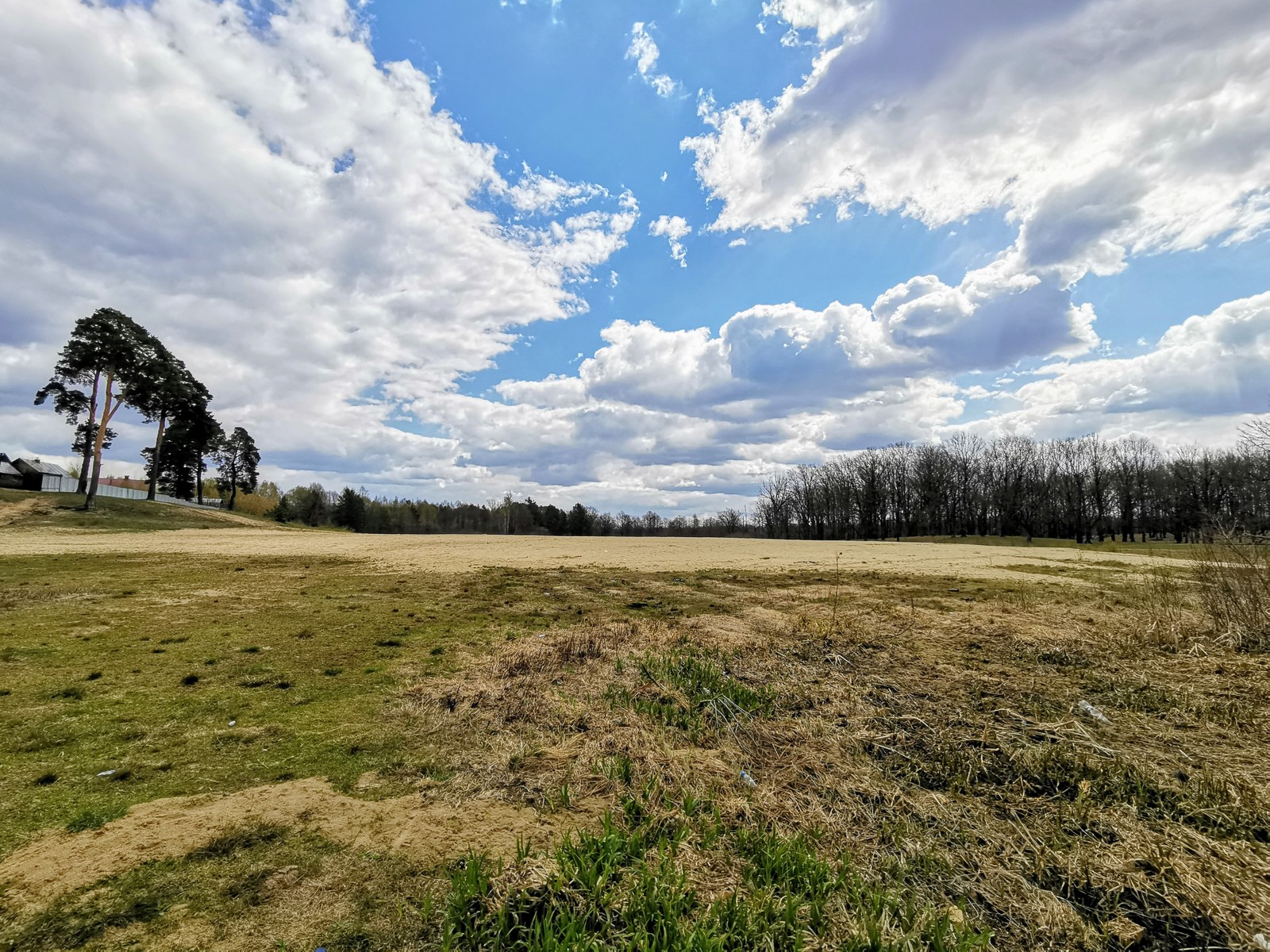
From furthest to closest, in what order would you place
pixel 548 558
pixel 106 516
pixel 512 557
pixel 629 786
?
1. pixel 106 516
2. pixel 548 558
3. pixel 512 557
4. pixel 629 786

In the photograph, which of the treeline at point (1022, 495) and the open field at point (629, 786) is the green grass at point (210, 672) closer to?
the open field at point (629, 786)

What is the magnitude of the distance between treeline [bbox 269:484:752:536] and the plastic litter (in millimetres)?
96747

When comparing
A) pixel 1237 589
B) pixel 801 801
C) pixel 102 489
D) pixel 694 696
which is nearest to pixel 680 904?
pixel 801 801

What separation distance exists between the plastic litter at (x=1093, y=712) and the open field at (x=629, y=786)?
14cm

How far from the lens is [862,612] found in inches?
471

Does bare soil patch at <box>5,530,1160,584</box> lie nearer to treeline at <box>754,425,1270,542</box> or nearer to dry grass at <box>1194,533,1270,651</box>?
dry grass at <box>1194,533,1270,651</box>

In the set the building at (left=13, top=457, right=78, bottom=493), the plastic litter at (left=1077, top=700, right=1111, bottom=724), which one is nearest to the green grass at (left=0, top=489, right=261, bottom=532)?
the building at (left=13, top=457, right=78, bottom=493)

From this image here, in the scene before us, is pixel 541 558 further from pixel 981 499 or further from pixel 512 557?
pixel 981 499

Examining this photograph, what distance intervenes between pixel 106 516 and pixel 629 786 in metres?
57.8

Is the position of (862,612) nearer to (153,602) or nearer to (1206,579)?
(1206,579)

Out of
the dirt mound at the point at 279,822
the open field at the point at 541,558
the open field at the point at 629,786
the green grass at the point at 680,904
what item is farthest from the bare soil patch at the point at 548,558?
the green grass at the point at 680,904

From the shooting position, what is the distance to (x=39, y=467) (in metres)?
69.4

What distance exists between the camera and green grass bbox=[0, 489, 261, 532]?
125 feet

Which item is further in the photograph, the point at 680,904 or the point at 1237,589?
the point at 1237,589
